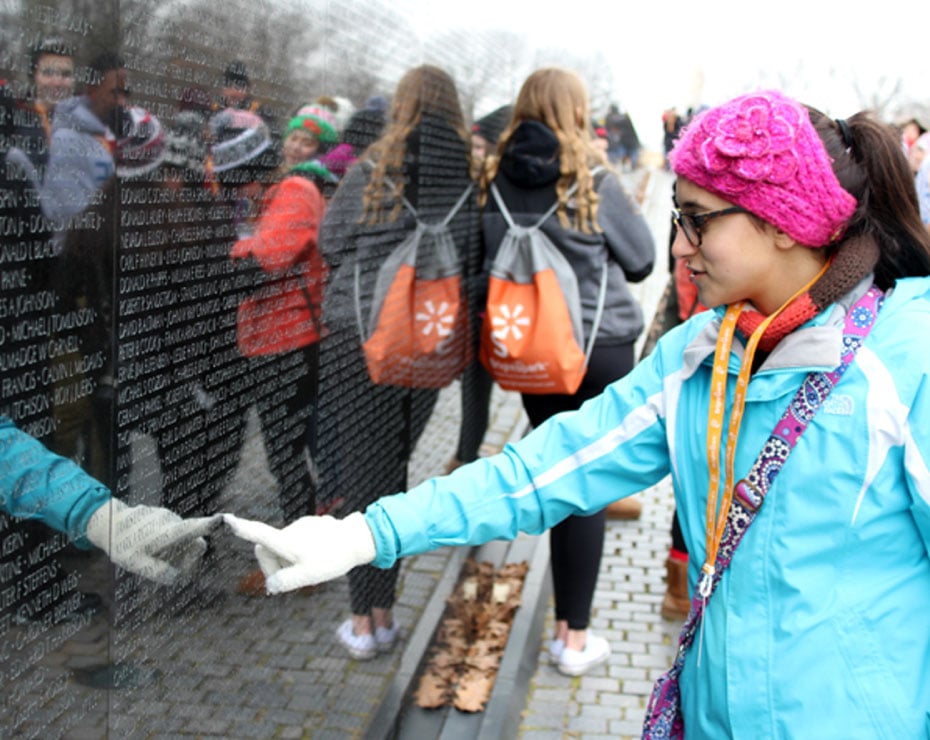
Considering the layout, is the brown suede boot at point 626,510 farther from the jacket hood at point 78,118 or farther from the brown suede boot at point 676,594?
the jacket hood at point 78,118

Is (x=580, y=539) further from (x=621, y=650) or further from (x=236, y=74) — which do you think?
(x=236, y=74)

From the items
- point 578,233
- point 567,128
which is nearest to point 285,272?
point 578,233

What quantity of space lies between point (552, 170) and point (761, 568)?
2.67m

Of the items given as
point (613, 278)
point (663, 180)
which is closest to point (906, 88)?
point (663, 180)

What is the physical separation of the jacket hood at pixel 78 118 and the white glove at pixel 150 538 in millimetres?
620

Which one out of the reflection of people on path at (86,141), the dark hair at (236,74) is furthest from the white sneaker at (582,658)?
the reflection of people on path at (86,141)

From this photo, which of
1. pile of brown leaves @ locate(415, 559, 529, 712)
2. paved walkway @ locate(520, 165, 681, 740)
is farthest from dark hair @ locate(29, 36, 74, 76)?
paved walkway @ locate(520, 165, 681, 740)

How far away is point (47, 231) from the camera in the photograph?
170 cm

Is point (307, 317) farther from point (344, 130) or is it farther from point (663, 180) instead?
point (663, 180)

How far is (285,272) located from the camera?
2.84m

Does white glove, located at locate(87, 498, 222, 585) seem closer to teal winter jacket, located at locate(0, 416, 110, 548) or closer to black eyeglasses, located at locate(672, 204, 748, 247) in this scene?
teal winter jacket, located at locate(0, 416, 110, 548)

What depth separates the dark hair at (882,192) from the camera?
219 centimetres

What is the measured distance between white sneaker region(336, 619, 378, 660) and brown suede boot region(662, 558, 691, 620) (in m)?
1.81

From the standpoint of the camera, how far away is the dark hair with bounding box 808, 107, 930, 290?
2193 mm
